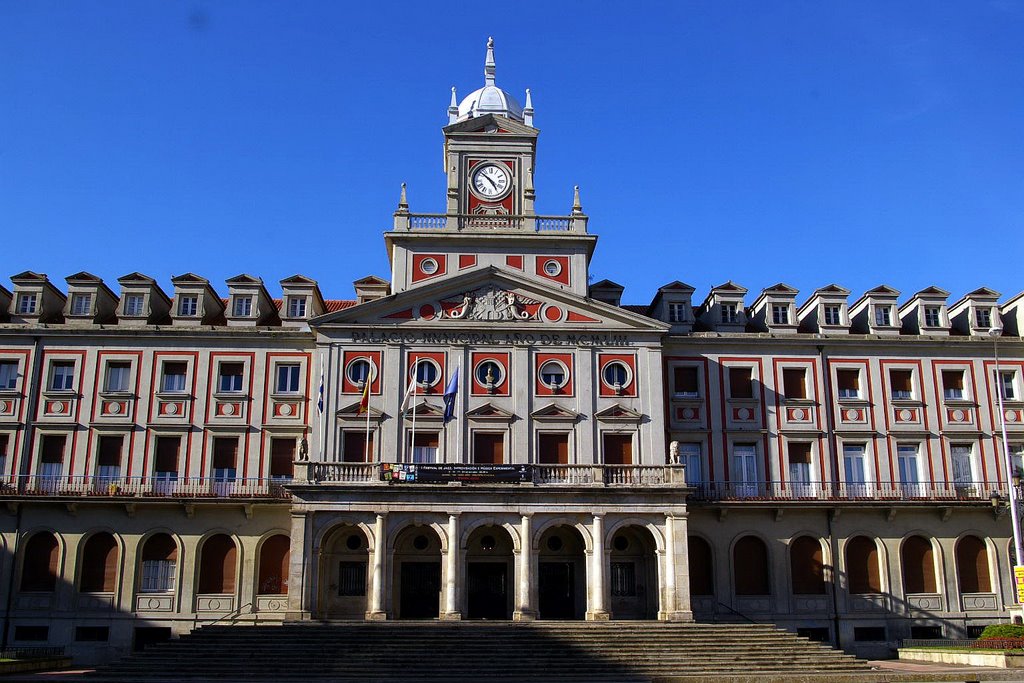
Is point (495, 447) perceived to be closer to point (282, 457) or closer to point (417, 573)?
point (417, 573)

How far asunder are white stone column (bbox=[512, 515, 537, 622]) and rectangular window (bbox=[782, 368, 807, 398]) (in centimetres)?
1462

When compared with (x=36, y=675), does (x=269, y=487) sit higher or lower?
higher

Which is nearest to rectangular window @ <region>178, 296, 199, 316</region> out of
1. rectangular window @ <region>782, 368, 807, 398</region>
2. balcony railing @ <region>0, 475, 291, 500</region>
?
balcony railing @ <region>0, 475, 291, 500</region>

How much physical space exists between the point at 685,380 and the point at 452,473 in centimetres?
1273

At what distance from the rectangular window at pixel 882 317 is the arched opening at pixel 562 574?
17722mm

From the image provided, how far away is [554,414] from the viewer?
42844 millimetres

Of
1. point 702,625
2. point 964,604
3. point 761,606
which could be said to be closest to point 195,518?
point 702,625

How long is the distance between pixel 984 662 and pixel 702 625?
9.65 m

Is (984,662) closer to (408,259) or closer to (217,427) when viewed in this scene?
(408,259)

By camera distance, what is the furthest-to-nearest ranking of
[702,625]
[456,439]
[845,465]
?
[845,465], [456,439], [702,625]

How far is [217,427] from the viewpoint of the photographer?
44.1 meters

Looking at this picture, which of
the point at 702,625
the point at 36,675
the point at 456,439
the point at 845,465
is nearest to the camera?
the point at 36,675

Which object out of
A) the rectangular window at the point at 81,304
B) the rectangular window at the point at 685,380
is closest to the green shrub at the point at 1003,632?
the rectangular window at the point at 685,380

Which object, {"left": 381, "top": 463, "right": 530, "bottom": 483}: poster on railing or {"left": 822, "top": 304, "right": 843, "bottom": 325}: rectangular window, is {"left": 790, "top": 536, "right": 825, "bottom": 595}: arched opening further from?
Answer: {"left": 381, "top": 463, "right": 530, "bottom": 483}: poster on railing
